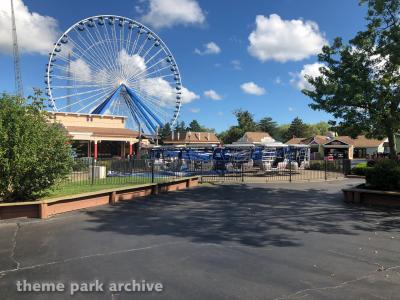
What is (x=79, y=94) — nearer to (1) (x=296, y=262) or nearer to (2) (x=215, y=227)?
(2) (x=215, y=227)

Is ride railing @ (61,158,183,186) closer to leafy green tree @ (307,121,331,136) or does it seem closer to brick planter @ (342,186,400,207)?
brick planter @ (342,186,400,207)

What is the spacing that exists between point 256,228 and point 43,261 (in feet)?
14.7

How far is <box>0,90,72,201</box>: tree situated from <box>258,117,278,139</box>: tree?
108731mm

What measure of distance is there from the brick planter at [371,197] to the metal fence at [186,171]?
741 cm

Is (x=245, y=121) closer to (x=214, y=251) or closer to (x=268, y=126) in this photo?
(x=268, y=126)

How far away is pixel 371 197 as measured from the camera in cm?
1252

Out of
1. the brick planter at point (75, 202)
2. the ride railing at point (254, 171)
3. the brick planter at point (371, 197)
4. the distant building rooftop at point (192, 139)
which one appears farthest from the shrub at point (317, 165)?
the distant building rooftop at point (192, 139)

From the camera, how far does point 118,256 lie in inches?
259

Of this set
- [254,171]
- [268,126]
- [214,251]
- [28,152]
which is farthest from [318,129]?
[214,251]

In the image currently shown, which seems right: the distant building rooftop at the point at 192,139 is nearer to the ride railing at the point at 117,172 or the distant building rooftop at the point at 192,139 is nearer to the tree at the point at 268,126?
the tree at the point at 268,126

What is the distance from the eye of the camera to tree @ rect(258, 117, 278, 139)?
119m

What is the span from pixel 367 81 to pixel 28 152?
35.2 feet

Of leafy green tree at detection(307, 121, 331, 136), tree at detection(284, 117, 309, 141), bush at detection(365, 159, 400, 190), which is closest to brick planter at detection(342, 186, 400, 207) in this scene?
bush at detection(365, 159, 400, 190)

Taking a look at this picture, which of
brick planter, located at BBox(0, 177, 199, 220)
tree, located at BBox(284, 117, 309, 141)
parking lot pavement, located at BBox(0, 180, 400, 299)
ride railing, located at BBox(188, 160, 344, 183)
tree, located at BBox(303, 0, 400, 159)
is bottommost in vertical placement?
parking lot pavement, located at BBox(0, 180, 400, 299)
